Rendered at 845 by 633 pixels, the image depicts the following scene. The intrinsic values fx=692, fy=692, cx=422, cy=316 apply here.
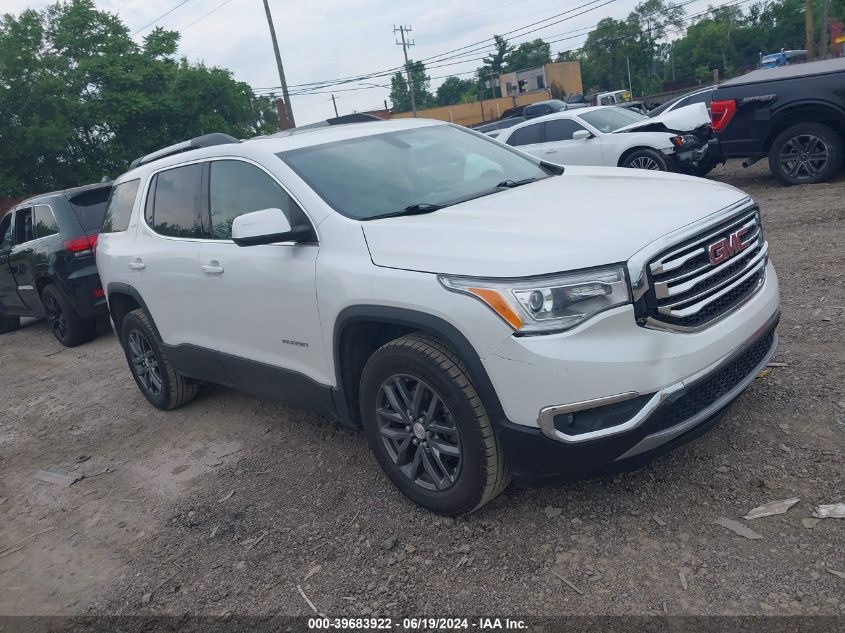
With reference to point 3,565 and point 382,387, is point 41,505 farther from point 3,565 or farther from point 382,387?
point 382,387

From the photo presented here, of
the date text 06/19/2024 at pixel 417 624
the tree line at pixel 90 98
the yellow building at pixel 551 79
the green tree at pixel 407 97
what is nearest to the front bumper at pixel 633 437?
the date text 06/19/2024 at pixel 417 624

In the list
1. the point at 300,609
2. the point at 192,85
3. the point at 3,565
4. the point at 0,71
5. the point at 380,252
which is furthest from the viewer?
the point at 192,85

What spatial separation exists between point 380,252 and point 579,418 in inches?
45.0

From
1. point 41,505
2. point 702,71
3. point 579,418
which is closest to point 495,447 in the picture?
point 579,418

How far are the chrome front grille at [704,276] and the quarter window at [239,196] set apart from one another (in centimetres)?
175

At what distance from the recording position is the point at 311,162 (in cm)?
376

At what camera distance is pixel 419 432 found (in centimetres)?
314

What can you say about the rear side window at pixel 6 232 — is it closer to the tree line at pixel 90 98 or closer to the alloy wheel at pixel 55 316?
the alloy wheel at pixel 55 316

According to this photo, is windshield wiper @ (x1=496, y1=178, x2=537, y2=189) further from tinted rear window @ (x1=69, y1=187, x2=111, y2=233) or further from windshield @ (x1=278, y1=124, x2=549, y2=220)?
tinted rear window @ (x1=69, y1=187, x2=111, y2=233)

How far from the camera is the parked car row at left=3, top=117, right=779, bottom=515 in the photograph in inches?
104

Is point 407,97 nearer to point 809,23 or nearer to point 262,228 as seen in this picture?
point 809,23

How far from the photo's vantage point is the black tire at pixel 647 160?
1053 cm

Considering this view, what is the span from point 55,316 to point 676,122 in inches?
364

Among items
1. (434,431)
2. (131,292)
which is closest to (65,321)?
(131,292)
